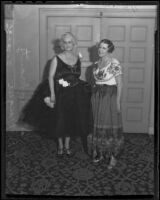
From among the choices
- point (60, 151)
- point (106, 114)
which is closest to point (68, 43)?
point (106, 114)

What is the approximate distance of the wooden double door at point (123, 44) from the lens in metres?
1.84

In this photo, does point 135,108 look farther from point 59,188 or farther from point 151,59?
point 59,188

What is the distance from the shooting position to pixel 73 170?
1.96m

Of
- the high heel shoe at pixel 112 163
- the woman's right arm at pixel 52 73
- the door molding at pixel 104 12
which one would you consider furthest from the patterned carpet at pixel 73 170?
the door molding at pixel 104 12

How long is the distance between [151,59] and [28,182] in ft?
3.54

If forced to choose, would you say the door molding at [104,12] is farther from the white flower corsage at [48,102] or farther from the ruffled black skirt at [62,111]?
the white flower corsage at [48,102]

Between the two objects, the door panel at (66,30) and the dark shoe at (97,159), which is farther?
the dark shoe at (97,159)

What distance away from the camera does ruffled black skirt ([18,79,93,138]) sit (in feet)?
6.23

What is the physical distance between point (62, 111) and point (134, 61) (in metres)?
0.54

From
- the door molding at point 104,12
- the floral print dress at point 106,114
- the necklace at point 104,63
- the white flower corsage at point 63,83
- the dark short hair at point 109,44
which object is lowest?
the floral print dress at point 106,114

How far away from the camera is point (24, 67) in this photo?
1.89m

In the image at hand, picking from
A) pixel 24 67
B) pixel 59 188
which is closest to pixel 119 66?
pixel 24 67

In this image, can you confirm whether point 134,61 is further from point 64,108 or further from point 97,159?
point 97,159

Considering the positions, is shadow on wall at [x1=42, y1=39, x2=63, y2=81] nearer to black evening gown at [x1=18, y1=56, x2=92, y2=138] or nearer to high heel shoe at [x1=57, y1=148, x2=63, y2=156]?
black evening gown at [x1=18, y1=56, x2=92, y2=138]
